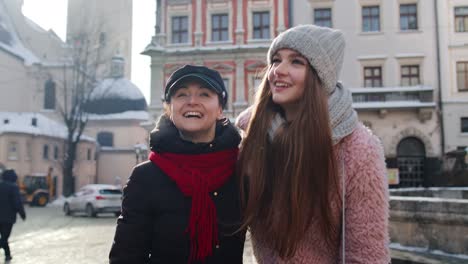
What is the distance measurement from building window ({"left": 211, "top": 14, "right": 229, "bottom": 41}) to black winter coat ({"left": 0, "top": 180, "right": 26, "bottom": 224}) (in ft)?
71.9

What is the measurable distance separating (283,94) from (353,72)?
91.0 ft

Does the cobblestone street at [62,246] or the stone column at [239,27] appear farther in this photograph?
the stone column at [239,27]

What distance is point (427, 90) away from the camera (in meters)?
27.1

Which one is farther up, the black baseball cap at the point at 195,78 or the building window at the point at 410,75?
the building window at the point at 410,75

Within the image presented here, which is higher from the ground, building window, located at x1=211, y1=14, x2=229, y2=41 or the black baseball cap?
building window, located at x1=211, y1=14, x2=229, y2=41

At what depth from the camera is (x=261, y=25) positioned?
30.3m

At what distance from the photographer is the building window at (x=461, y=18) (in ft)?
93.7

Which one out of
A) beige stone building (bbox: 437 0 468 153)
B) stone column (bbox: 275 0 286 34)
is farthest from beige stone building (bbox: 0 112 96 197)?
beige stone building (bbox: 437 0 468 153)

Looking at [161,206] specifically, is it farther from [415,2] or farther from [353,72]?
[415,2]

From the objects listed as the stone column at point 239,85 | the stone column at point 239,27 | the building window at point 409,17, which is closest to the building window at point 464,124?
the building window at point 409,17

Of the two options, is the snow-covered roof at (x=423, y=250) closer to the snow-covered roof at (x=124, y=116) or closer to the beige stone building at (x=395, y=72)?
the beige stone building at (x=395, y=72)

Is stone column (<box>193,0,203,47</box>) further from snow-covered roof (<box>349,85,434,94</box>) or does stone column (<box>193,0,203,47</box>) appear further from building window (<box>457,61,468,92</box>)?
building window (<box>457,61,468,92</box>)

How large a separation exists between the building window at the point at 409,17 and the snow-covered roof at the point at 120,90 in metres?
36.6

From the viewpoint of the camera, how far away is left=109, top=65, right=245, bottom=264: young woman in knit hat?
230cm
